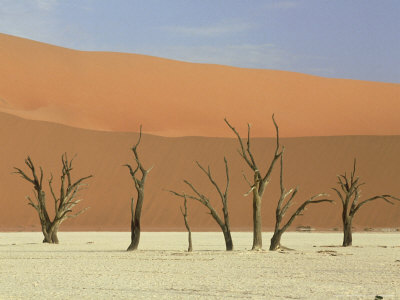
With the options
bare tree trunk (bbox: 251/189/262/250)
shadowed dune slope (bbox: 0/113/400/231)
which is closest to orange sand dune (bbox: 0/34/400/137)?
shadowed dune slope (bbox: 0/113/400/231)

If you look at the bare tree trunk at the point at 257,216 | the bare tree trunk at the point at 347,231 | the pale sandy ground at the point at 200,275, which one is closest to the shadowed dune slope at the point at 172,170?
the bare tree trunk at the point at 347,231

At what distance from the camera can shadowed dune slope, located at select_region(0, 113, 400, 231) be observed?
55.2 metres

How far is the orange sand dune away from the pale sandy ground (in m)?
46.7

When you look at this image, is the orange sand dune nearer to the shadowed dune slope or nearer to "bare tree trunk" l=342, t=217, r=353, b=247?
the shadowed dune slope

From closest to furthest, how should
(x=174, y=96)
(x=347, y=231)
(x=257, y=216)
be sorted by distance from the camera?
(x=257, y=216), (x=347, y=231), (x=174, y=96)

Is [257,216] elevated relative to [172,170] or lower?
lower

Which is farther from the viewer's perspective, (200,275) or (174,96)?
(174,96)

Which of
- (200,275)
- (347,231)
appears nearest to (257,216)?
(347,231)

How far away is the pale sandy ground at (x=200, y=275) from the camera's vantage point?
12000mm

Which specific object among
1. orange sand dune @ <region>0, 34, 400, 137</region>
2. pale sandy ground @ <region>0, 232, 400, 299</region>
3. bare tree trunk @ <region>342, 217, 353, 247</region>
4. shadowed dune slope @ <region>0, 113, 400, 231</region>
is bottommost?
pale sandy ground @ <region>0, 232, 400, 299</region>

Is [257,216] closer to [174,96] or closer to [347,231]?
[347,231]

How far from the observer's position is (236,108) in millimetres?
77000

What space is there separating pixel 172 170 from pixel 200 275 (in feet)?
151

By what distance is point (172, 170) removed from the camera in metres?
61.5
